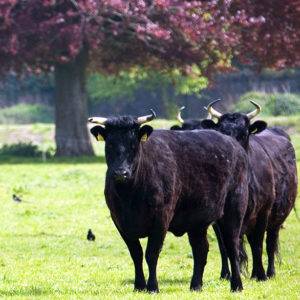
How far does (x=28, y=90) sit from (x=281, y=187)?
2258 inches

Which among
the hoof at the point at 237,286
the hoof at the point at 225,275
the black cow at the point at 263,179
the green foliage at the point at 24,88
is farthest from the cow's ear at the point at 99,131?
the green foliage at the point at 24,88

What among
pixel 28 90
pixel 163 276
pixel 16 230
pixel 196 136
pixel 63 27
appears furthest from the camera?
pixel 28 90

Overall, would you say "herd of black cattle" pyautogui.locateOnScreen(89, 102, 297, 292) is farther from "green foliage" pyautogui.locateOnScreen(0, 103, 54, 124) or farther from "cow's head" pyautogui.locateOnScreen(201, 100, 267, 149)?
"green foliage" pyautogui.locateOnScreen(0, 103, 54, 124)

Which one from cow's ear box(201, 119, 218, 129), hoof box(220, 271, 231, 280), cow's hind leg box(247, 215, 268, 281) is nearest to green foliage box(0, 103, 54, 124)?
cow's ear box(201, 119, 218, 129)

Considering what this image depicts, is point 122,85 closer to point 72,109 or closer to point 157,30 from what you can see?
point 72,109

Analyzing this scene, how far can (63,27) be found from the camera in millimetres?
38781

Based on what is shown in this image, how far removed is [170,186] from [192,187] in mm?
469

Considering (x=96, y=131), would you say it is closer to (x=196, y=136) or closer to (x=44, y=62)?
(x=196, y=136)

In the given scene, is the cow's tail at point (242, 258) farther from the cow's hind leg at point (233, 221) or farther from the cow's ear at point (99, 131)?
the cow's ear at point (99, 131)

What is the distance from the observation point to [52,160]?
3894cm

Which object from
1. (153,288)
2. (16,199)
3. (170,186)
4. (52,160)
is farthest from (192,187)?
(52,160)

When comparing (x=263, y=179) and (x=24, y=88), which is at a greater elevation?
(x=263, y=179)

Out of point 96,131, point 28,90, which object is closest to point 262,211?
point 96,131

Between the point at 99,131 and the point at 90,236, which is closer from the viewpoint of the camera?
the point at 99,131
